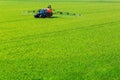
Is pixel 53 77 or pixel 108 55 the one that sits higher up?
pixel 53 77

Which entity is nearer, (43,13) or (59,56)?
(59,56)

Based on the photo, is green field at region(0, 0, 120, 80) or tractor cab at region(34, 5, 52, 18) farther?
tractor cab at region(34, 5, 52, 18)

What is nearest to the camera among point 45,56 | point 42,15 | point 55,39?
point 45,56

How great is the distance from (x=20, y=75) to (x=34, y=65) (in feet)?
6.23

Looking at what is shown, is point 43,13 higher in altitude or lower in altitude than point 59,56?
lower

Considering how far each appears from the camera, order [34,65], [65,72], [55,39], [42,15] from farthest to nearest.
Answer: [42,15], [55,39], [34,65], [65,72]

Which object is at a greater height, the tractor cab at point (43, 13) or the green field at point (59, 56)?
the green field at point (59, 56)

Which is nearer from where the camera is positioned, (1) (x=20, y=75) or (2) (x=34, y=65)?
(1) (x=20, y=75)

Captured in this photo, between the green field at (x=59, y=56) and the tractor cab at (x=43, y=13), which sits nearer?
the green field at (x=59, y=56)

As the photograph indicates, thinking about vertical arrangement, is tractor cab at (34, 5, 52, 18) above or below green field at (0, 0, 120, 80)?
below

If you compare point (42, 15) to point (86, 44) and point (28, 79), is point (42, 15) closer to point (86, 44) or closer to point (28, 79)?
point (86, 44)

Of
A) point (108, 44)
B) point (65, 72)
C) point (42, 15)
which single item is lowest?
point (42, 15)

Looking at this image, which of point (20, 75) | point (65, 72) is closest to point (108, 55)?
point (65, 72)

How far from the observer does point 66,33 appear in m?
27.4
